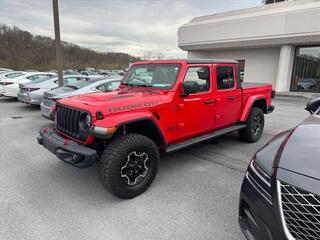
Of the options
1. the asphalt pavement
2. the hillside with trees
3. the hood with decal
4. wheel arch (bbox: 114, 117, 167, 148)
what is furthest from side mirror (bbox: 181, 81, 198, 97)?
the hillside with trees

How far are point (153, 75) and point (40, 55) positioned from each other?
53.8 meters

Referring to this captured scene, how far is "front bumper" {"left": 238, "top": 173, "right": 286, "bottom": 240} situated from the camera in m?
1.65

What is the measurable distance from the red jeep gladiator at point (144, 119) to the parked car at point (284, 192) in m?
1.54

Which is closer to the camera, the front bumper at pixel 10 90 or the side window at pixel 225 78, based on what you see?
the side window at pixel 225 78

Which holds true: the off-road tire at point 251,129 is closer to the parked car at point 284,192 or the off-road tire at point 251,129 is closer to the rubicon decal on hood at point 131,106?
the rubicon decal on hood at point 131,106

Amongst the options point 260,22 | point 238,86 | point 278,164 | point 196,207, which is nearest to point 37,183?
point 196,207

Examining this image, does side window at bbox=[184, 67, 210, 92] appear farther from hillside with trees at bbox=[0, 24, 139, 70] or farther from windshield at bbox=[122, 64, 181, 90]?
hillside with trees at bbox=[0, 24, 139, 70]

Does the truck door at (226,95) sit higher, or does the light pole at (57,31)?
the light pole at (57,31)

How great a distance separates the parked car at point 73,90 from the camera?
21.8 ft

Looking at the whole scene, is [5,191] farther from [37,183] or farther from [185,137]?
[185,137]

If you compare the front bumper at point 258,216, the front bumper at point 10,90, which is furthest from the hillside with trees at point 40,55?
the front bumper at point 258,216

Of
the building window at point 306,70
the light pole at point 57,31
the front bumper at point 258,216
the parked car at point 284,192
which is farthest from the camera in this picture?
the building window at point 306,70

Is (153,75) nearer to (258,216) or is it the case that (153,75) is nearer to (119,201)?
(119,201)

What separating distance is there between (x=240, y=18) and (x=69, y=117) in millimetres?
17663
